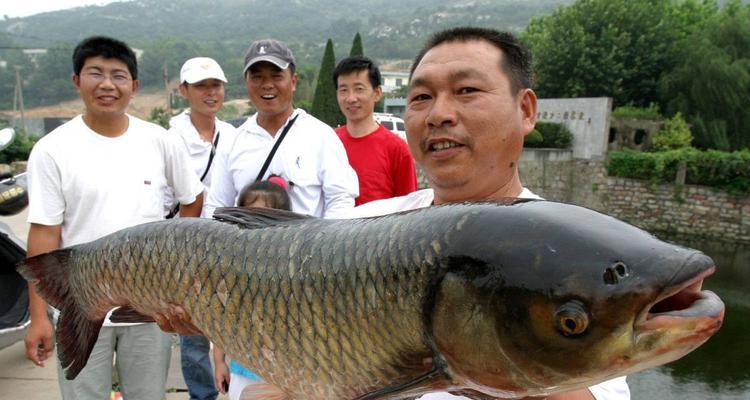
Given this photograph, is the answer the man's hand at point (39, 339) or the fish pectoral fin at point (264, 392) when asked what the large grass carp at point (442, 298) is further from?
the man's hand at point (39, 339)

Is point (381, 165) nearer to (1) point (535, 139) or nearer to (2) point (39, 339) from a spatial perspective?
(2) point (39, 339)

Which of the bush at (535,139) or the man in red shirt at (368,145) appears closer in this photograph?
the man in red shirt at (368,145)

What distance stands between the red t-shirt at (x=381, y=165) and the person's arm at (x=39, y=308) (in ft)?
6.66

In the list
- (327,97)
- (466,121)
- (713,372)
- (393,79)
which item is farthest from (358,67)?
(393,79)

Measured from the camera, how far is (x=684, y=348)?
931 millimetres

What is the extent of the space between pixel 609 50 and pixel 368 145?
108 ft

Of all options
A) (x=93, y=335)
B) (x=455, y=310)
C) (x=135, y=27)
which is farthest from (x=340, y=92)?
(x=135, y=27)

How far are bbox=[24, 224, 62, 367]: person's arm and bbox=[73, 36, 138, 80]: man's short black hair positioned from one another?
3.17ft

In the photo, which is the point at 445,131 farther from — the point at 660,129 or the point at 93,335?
the point at 660,129

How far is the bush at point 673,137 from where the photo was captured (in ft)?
83.5

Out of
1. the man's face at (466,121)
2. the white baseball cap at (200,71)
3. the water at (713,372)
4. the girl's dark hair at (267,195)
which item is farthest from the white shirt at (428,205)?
the water at (713,372)

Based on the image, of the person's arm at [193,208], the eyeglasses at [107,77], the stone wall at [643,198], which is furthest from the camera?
the stone wall at [643,198]

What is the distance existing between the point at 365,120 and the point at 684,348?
3.69 m

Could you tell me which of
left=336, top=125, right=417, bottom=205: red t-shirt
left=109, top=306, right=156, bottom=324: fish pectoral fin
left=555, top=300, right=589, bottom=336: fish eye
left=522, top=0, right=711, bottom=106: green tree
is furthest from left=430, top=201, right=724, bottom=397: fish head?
left=522, top=0, right=711, bottom=106: green tree
